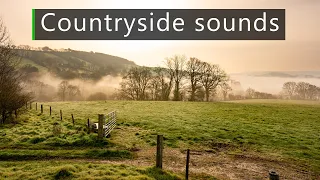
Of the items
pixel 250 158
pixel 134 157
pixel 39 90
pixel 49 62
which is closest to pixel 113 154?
pixel 134 157

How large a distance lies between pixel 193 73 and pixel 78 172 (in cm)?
4805

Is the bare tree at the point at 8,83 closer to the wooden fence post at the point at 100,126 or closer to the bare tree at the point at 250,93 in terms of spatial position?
the wooden fence post at the point at 100,126

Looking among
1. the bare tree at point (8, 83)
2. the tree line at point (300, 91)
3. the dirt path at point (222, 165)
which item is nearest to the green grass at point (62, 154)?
the dirt path at point (222, 165)

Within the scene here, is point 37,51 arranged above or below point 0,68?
above

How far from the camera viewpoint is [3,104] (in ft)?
72.5

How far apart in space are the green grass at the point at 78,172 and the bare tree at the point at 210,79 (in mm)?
46887

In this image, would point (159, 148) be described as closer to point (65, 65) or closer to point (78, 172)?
point (78, 172)

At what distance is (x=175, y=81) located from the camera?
2286 inches

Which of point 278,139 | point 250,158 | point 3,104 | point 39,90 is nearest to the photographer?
point 250,158

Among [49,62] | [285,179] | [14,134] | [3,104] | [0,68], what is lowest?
[285,179]

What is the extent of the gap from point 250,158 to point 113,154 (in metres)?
8.57

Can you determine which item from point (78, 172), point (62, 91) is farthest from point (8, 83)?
→ point (62, 91)

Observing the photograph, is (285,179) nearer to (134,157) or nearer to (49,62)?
(134,157)

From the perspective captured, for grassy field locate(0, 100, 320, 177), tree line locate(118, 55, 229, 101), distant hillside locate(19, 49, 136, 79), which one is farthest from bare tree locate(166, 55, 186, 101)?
distant hillside locate(19, 49, 136, 79)
